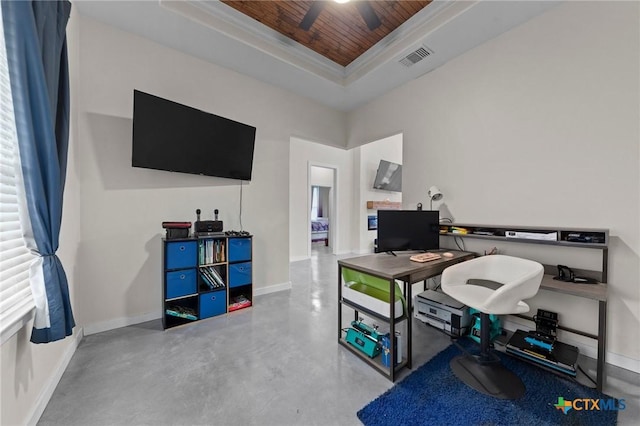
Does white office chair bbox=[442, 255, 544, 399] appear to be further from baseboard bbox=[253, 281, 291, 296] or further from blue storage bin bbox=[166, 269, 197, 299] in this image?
blue storage bin bbox=[166, 269, 197, 299]

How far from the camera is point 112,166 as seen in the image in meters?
2.36

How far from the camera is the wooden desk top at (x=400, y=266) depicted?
5.81ft

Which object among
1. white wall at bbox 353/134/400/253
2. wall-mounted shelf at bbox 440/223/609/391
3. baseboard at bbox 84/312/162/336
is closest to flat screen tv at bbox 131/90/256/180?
baseboard at bbox 84/312/162/336

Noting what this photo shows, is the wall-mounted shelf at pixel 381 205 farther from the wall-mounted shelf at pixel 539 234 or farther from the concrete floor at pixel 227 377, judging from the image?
the concrete floor at pixel 227 377

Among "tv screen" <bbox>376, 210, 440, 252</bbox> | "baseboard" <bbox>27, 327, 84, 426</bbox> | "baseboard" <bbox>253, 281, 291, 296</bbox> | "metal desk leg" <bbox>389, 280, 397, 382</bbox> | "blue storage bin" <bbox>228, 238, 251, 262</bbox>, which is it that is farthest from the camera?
"baseboard" <bbox>253, 281, 291, 296</bbox>

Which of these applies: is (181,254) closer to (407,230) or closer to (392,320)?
(392,320)

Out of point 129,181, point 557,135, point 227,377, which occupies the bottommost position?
point 227,377

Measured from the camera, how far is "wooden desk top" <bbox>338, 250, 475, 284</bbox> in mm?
1771

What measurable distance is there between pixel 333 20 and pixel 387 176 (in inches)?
183

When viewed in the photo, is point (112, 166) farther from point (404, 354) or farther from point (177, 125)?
point (404, 354)

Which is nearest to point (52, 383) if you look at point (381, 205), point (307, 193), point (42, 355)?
point (42, 355)

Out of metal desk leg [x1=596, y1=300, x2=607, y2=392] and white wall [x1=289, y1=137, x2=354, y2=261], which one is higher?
white wall [x1=289, y1=137, x2=354, y2=261]

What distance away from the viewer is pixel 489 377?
168 centimetres

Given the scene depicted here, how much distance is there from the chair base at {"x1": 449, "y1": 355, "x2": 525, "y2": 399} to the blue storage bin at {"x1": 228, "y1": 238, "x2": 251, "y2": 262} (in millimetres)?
2297
